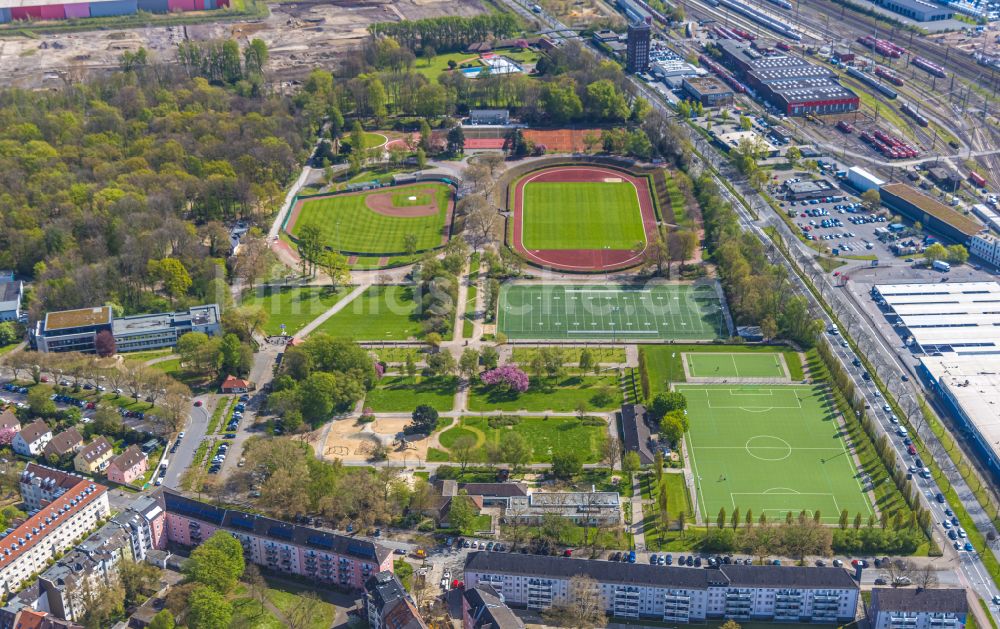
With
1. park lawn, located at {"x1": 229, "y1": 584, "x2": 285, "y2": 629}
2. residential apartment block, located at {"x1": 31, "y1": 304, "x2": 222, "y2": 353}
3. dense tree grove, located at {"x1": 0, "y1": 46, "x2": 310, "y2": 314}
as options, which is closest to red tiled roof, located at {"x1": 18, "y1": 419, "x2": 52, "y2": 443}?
residential apartment block, located at {"x1": 31, "y1": 304, "x2": 222, "y2": 353}

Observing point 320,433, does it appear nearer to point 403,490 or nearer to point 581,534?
point 403,490

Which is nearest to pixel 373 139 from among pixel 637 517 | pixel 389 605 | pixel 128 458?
pixel 128 458

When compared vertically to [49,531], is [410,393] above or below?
below

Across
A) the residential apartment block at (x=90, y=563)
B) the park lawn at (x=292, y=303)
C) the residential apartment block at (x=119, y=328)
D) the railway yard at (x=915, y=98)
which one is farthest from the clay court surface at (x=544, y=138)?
the residential apartment block at (x=90, y=563)

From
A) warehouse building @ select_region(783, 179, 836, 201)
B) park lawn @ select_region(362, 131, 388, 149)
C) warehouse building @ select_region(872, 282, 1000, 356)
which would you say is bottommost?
warehouse building @ select_region(872, 282, 1000, 356)

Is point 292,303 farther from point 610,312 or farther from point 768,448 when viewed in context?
point 768,448

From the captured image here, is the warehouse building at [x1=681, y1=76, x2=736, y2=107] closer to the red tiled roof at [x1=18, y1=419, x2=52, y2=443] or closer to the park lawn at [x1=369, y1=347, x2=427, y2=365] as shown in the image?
the park lawn at [x1=369, y1=347, x2=427, y2=365]
